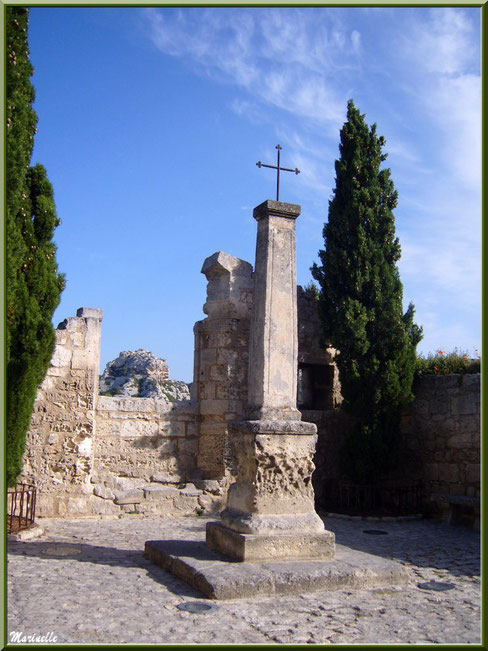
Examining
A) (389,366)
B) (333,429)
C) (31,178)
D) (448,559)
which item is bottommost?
(448,559)

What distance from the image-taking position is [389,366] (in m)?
9.17

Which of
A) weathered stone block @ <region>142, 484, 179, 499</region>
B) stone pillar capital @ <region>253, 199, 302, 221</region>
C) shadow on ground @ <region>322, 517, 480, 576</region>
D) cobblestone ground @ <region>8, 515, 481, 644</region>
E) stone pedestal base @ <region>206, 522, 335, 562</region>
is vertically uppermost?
stone pillar capital @ <region>253, 199, 302, 221</region>

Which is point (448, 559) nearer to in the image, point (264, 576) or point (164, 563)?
point (264, 576)

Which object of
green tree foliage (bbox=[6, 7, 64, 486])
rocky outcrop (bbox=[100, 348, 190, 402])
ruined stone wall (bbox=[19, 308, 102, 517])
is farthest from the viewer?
rocky outcrop (bbox=[100, 348, 190, 402])

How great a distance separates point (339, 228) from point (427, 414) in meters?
3.28

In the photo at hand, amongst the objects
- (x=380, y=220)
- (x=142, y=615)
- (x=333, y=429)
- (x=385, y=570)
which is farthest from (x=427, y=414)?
(x=142, y=615)

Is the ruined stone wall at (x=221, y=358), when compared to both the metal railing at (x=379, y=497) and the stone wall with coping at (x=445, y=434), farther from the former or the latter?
the stone wall with coping at (x=445, y=434)

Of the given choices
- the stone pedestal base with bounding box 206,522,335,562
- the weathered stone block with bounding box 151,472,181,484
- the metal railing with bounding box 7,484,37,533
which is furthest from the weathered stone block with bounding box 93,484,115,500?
the stone pedestal base with bounding box 206,522,335,562

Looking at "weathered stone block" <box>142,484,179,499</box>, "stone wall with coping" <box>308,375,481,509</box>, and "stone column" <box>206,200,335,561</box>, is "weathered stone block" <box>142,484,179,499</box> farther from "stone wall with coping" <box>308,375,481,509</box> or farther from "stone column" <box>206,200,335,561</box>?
"stone column" <box>206,200,335,561</box>

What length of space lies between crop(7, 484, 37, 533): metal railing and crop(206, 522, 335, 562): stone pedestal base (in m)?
2.61

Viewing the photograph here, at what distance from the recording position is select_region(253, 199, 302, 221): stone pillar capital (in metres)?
5.90

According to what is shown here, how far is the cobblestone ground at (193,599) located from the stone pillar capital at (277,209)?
11.3ft

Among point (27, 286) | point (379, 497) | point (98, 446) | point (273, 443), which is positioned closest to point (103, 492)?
point (98, 446)

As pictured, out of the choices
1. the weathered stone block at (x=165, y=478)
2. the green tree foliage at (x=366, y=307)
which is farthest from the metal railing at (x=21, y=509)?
the green tree foliage at (x=366, y=307)
